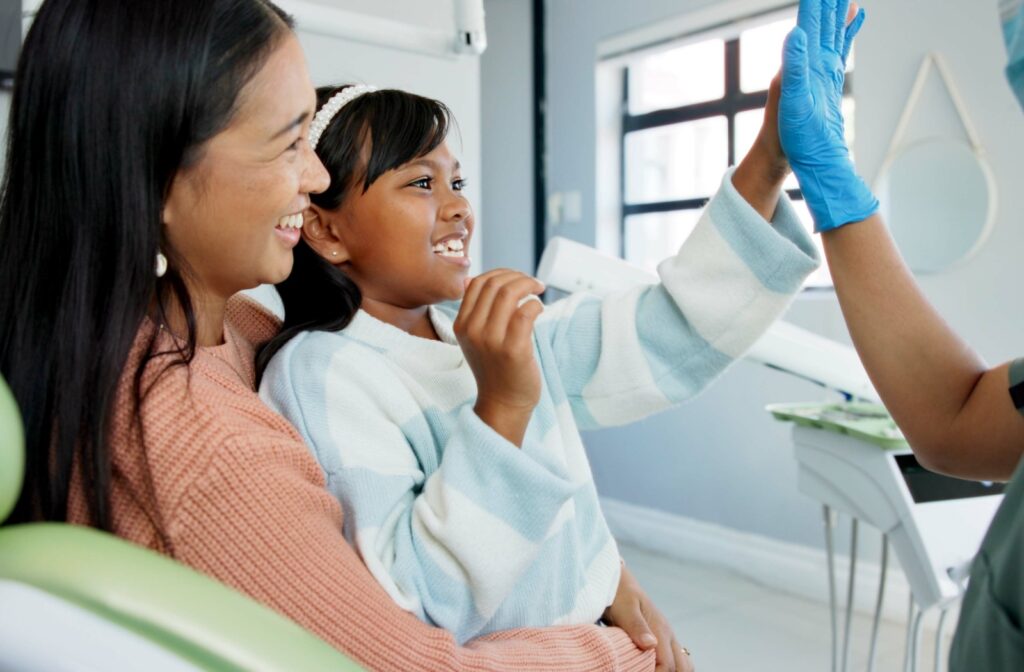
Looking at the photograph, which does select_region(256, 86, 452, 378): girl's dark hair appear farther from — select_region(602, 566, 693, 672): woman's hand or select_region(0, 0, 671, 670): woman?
select_region(602, 566, 693, 672): woman's hand

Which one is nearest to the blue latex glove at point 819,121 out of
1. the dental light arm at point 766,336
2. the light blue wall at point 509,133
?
the dental light arm at point 766,336

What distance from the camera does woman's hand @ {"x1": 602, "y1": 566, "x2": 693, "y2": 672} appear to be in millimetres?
946

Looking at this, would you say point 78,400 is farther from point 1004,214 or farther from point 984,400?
point 1004,214

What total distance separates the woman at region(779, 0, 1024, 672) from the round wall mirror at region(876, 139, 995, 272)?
1.92 metres

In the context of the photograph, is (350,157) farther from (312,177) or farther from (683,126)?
(683,126)

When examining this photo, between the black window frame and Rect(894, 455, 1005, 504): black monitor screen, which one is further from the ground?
the black window frame

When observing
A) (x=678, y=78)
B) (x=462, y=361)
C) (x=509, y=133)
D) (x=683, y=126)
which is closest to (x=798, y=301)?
(x=683, y=126)

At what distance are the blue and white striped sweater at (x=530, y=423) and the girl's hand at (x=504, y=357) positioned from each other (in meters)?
0.02

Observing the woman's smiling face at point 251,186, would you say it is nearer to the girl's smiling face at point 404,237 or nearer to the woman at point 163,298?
the woman at point 163,298

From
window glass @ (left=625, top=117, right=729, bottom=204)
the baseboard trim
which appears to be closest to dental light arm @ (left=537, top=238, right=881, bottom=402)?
the baseboard trim

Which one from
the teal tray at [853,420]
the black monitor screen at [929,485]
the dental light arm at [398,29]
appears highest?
the dental light arm at [398,29]

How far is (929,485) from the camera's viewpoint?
1.62 metres

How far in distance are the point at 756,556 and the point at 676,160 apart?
5.52 ft

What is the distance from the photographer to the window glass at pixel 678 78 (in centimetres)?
364
